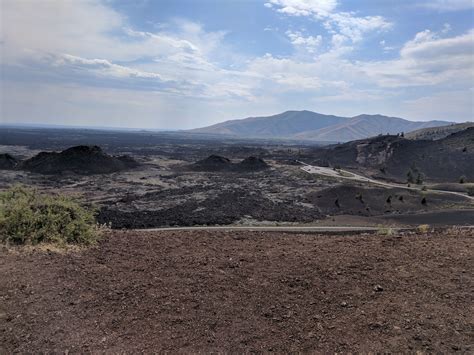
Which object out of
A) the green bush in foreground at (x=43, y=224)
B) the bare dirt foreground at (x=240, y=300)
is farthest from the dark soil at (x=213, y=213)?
the bare dirt foreground at (x=240, y=300)

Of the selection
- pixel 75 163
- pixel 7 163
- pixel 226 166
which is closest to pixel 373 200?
pixel 226 166

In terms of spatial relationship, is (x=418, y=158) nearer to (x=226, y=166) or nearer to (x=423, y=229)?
(x=226, y=166)

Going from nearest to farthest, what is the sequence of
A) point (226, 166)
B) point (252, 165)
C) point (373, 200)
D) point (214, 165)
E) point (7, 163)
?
point (373, 200), point (7, 163), point (214, 165), point (252, 165), point (226, 166)

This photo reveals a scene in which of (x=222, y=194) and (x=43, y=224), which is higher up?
(x=43, y=224)

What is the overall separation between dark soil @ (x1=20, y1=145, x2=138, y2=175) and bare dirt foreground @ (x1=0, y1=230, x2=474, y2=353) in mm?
70902

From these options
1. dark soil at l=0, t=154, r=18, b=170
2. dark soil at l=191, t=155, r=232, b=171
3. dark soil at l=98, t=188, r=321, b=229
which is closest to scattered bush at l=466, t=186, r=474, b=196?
dark soil at l=98, t=188, r=321, b=229

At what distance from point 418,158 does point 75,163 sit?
8174cm

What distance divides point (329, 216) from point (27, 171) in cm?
6063

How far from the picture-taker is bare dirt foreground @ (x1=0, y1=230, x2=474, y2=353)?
707cm

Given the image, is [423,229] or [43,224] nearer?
[43,224]

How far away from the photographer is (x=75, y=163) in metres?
78.6

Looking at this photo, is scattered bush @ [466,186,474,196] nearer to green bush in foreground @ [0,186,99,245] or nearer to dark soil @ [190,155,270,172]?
dark soil @ [190,155,270,172]

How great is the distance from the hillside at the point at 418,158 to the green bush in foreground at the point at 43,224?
75.9 meters

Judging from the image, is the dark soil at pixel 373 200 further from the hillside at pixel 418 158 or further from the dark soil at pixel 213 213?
the hillside at pixel 418 158
